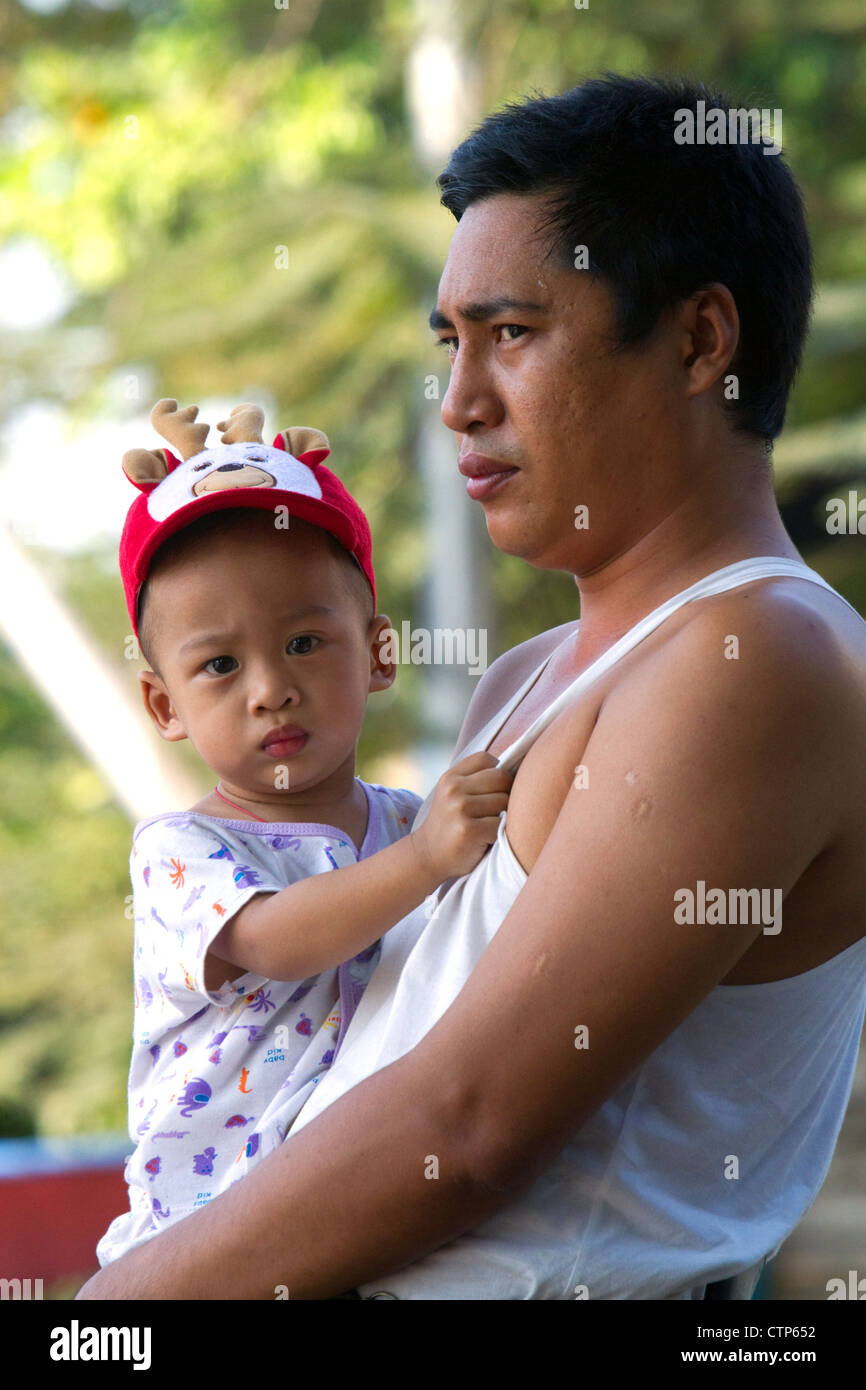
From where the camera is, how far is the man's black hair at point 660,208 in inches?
57.1

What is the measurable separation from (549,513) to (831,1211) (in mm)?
5765

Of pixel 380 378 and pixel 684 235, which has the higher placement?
pixel 380 378

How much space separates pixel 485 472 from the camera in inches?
60.8

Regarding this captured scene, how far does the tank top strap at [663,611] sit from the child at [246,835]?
5 centimetres

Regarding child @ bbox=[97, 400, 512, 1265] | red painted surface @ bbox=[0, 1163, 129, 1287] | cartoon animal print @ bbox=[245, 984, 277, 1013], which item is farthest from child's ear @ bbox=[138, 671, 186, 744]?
red painted surface @ bbox=[0, 1163, 129, 1287]

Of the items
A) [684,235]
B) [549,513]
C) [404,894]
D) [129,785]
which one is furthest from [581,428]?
[129,785]

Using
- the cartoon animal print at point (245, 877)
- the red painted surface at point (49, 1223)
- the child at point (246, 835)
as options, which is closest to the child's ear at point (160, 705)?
the child at point (246, 835)

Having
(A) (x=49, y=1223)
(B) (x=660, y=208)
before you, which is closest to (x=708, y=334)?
(B) (x=660, y=208)

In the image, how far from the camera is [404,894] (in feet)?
4.90

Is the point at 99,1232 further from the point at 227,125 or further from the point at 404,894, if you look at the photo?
the point at 227,125

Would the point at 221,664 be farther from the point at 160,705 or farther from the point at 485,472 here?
the point at 485,472

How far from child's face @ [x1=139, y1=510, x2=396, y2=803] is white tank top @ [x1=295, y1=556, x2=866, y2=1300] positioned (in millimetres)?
318
